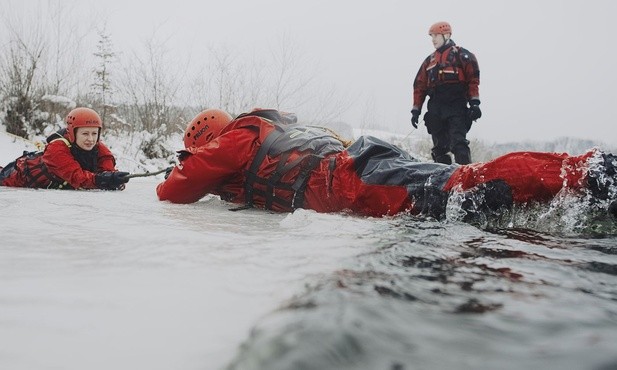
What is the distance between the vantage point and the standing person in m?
4.44

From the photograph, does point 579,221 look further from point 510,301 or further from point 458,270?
point 510,301

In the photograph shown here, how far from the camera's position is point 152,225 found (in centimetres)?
163

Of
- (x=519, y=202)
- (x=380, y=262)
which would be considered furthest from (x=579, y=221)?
(x=380, y=262)

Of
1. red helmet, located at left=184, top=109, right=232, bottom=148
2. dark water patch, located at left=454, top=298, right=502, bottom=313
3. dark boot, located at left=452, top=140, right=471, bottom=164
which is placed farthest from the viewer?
dark boot, located at left=452, top=140, right=471, bottom=164

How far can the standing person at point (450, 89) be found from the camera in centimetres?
444

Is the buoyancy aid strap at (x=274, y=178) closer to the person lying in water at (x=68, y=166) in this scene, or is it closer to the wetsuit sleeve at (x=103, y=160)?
the person lying in water at (x=68, y=166)

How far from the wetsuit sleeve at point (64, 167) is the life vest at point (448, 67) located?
371cm

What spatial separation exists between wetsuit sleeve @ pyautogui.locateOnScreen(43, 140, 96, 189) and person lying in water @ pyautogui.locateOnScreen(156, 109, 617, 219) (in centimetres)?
133

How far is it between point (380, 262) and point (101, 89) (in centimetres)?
992

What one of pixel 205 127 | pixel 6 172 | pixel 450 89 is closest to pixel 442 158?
pixel 450 89

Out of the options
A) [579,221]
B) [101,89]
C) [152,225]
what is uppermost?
[101,89]

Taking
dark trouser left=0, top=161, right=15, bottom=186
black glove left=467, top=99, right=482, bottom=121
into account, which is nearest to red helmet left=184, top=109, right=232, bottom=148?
dark trouser left=0, top=161, right=15, bottom=186

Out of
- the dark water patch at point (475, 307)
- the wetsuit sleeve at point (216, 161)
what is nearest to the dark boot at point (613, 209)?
the dark water patch at point (475, 307)

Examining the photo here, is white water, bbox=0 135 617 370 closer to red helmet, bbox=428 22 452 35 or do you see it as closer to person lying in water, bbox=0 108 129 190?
person lying in water, bbox=0 108 129 190
